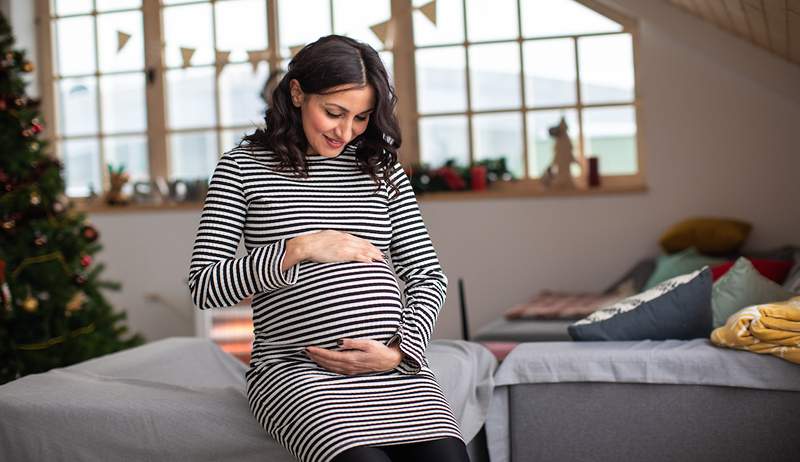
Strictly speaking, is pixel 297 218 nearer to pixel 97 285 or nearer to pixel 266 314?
pixel 266 314

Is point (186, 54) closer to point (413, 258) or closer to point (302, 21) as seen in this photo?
point (302, 21)

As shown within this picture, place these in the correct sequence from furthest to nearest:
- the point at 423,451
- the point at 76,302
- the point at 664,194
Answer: the point at 664,194, the point at 76,302, the point at 423,451

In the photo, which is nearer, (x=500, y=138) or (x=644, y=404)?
(x=644, y=404)

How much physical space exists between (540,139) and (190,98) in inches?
83.8

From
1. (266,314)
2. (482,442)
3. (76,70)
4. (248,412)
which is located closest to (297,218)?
(266,314)

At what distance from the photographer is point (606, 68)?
5160mm

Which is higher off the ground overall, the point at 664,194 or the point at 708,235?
the point at 664,194

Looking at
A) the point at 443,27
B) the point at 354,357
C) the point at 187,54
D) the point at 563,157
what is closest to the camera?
the point at 354,357

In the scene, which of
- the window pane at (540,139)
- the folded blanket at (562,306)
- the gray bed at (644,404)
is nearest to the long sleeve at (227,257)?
the gray bed at (644,404)

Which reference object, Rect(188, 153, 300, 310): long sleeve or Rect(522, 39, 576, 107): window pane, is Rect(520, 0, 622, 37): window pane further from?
Rect(188, 153, 300, 310): long sleeve

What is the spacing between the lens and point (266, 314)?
189 cm

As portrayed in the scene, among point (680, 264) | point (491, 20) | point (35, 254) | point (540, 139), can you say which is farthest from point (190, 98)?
point (680, 264)

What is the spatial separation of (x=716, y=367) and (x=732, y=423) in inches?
5.6

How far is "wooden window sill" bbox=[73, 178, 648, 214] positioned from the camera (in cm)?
499
